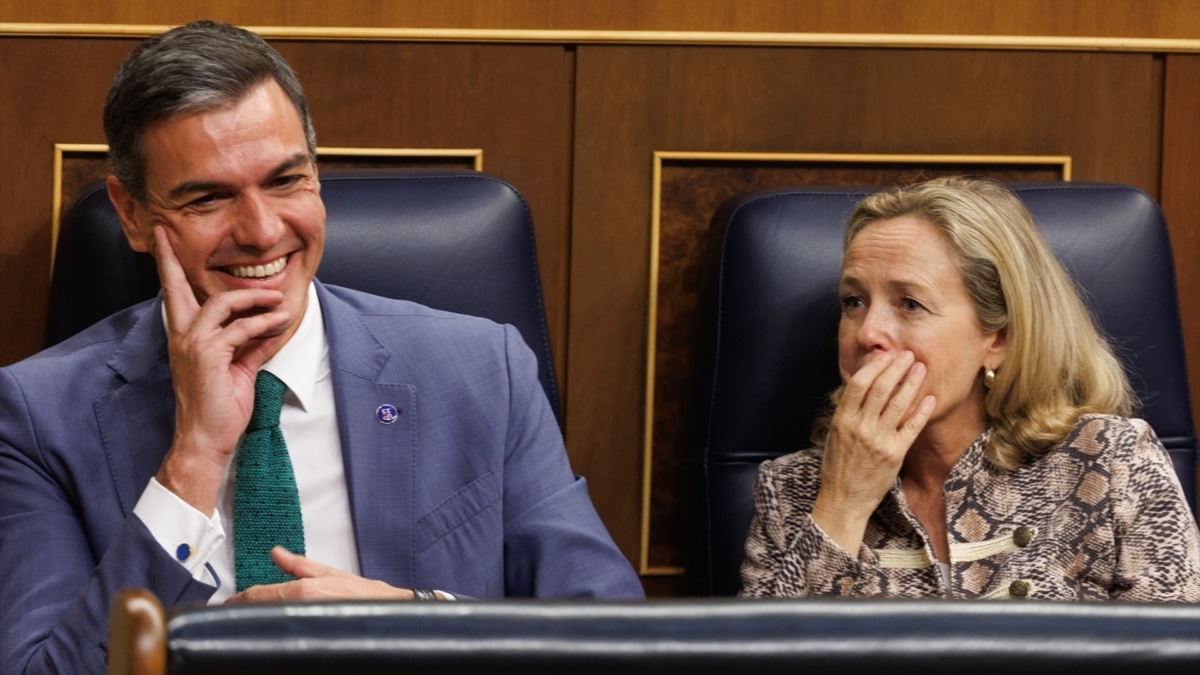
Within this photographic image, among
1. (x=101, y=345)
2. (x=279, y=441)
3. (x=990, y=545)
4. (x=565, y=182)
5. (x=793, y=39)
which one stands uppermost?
(x=793, y=39)

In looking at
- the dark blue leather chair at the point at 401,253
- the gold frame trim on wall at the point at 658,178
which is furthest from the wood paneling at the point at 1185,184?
the dark blue leather chair at the point at 401,253

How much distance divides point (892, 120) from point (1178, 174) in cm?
47

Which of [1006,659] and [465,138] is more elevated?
[465,138]

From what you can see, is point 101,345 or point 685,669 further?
point 101,345

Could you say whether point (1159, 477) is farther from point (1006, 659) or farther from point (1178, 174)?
point (1006, 659)

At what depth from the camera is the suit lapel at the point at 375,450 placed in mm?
1588

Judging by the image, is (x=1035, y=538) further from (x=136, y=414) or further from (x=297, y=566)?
(x=136, y=414)

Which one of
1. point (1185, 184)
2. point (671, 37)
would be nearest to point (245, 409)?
point (671, 37)

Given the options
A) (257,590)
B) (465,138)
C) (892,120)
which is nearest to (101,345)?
(257,590)

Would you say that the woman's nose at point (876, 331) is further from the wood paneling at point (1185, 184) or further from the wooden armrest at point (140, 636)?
the wooden armrest at point (140, 636)

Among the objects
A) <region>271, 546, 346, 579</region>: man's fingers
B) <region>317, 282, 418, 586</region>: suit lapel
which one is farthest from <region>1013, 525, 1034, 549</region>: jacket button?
<region>271, 546, 346, 579</region>: man's fingers

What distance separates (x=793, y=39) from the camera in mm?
2125

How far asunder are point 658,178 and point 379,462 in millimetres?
728

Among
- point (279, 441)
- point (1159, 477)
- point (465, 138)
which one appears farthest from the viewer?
point (465, 138)
